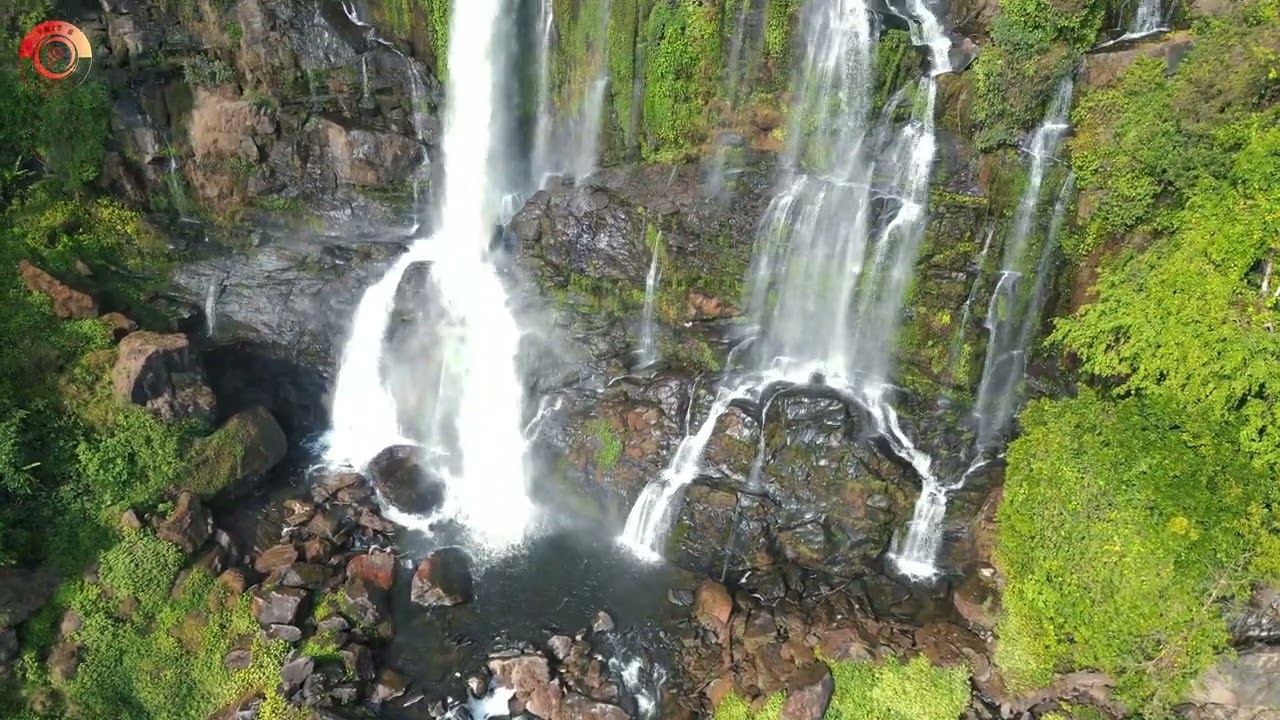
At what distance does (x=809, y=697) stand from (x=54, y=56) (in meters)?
27.9

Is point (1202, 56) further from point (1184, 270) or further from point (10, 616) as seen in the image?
point (10, 616)

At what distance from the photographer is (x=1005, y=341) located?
57.9 ft

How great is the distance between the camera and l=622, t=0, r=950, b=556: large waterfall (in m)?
18.4

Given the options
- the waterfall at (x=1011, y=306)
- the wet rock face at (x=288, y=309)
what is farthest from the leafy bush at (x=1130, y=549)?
the wet rock face at (x=288, y=309)

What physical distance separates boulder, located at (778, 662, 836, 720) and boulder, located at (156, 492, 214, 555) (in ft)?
43.8

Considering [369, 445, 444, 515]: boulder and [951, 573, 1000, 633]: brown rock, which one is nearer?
[951, 573, 1000, 633]: brown rock

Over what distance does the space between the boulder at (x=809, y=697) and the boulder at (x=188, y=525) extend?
43.8 ft

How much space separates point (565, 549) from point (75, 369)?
1240cm

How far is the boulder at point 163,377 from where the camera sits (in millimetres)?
16344

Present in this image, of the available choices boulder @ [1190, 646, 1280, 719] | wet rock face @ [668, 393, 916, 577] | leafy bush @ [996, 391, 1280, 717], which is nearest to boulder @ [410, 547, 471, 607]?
wet rock face @ [668, 393, 916, 577]

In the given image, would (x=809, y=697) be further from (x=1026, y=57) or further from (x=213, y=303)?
(x=213, y=303)

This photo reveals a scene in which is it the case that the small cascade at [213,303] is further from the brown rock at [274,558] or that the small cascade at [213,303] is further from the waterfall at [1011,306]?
the waterfall at [1011,306]

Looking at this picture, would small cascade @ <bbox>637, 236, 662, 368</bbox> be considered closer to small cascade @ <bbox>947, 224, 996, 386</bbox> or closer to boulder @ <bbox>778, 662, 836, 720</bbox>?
small cascade @ <bbox>947, 224, 996, 386</bbox>

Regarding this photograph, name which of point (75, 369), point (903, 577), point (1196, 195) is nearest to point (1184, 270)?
point (1196, 195)
